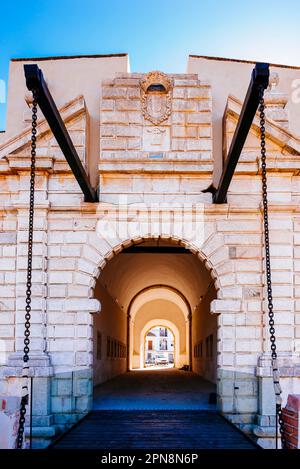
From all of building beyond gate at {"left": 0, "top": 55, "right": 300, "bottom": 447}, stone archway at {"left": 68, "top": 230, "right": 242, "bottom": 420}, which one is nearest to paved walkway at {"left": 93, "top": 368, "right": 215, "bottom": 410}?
building beyond gate at {"left": 0, "top": 55, "right": 300, "bottom": 447}

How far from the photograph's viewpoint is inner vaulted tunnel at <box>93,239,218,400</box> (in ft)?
53.9

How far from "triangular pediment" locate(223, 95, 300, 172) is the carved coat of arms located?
117 cm

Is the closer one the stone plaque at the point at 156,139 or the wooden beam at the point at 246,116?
the wooden beam at the point at 246,116

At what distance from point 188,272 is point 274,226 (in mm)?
9023

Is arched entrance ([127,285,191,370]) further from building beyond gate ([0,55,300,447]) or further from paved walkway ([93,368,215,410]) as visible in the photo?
building beyond gate ([0,55,300,447])

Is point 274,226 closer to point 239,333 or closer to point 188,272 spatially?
point 239,333

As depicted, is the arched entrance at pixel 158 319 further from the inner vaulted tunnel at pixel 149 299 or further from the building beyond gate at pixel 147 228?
the building beyond gate at pixel 147 228

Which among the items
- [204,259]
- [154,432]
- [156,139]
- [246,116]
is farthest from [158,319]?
[246,116]

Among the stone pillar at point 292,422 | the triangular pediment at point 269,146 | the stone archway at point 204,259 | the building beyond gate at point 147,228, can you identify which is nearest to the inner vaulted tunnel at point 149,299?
the stone archway at point 204,259

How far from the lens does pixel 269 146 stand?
1170 centimetres

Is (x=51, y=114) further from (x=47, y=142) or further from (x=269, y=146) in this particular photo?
(x=269, y=146)

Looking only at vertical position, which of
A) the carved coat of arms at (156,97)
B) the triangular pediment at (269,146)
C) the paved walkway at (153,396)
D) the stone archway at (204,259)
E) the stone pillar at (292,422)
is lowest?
the paved walkway at (153,396)

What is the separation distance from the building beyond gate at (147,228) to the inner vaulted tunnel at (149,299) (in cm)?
241

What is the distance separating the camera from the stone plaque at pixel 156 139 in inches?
463
